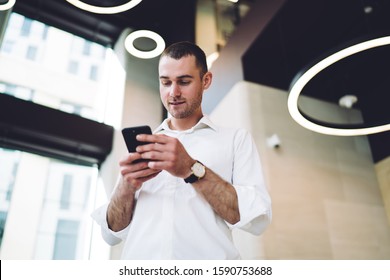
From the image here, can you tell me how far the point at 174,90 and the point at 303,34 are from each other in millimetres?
3093

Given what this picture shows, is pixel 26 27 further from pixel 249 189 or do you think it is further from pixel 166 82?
pixel 249 189

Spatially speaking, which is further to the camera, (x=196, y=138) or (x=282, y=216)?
(x=282, y=216)

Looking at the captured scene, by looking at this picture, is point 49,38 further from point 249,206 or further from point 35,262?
point 249,206

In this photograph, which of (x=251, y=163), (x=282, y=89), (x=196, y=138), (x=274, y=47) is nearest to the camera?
(x=251, y=163)

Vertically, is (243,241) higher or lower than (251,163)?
higher

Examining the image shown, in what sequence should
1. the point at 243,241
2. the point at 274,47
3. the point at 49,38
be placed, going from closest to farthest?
1. the point at 243,241
2. the point at 274,47
3. the point at 49,38

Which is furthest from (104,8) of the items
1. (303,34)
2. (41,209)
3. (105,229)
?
(41,209)

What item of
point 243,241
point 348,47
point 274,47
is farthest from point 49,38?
point 348,47

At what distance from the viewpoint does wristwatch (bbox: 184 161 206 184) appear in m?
1.00

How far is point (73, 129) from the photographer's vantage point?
4.87 m

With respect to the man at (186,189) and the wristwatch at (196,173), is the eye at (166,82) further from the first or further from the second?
the wristwatch at (196,173)

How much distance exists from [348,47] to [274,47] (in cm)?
180

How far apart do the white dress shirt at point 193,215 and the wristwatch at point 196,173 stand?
0.12 meters

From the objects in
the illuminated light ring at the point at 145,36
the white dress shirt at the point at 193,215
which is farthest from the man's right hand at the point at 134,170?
the illuminated light ring at the point at 145,36
